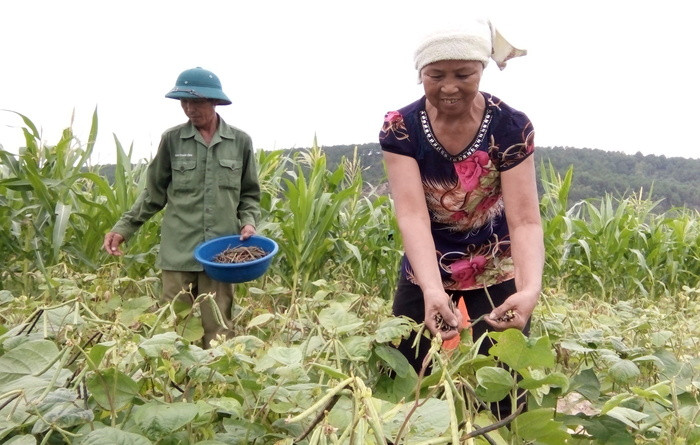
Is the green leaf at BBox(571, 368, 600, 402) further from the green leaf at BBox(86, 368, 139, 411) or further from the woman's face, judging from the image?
the green leaf at BBox(86, 368, 139, 411)

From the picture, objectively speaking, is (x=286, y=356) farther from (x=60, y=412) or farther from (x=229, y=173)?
(x=229, y=173)

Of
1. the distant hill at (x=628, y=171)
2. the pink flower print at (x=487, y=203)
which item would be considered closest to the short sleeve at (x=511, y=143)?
the pink flower print at (x=487, y=203)

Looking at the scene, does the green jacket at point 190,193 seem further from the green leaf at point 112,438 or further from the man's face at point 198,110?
→ the green leaf at point 112,438

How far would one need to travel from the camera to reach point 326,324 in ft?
4.16

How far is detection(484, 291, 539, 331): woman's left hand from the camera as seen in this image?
154 centimetres

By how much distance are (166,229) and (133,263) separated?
3.03 ft

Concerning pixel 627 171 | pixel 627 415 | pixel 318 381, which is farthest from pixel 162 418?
pixel 627 171

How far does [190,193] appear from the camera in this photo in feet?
11.3

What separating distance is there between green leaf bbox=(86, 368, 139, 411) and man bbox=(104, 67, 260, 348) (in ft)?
7.70

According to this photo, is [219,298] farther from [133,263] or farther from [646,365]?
[646,365]

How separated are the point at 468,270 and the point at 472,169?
0.29 metres

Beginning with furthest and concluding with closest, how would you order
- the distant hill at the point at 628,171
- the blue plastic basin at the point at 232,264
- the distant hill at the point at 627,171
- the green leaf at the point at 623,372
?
the distant hill at the point at 628,171 → the distant hill at the point at 627,171 → the blue plastic basin at the point at 232,264 → the green leaf at the point at 623,372

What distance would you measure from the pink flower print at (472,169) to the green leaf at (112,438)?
1.20m

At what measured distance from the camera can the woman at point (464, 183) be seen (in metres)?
1.68
